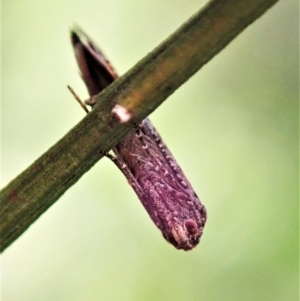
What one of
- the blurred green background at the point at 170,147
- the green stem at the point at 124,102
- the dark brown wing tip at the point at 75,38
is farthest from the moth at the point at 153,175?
the blurred green background at the point at 170,147

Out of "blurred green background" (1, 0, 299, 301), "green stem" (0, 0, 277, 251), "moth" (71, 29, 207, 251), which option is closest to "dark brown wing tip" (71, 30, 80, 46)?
"moth" (71, 29, 207, 251)

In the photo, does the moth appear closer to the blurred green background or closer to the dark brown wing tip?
the dark brown wing tip

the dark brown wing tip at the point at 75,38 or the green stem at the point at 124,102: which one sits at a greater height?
the dark brown wing tip at the point at 75,38

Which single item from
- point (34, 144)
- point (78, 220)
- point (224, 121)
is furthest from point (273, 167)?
point (34, 144)

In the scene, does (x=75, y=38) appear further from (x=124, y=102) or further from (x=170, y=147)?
Result: (x=170, y=147)

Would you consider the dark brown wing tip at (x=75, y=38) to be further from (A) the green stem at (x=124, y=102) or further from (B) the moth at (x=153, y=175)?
(A) the green stem at (x=124, y=102)

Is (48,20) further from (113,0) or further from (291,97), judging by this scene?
(291,97)
